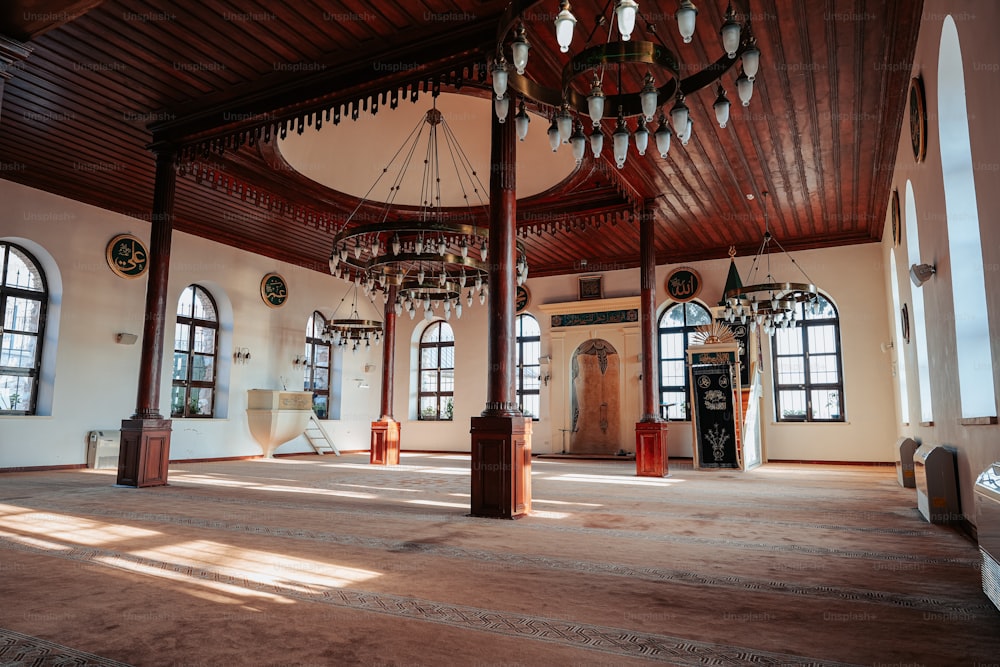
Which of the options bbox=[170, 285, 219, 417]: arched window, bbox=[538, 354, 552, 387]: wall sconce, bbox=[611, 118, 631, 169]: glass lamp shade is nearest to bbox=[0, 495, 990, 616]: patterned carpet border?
bbox=[611, 118, 631, 169]: glass lamp shade

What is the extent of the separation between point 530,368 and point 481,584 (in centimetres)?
1216

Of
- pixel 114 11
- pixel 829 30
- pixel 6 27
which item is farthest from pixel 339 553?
pixel 829 30

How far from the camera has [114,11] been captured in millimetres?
5758

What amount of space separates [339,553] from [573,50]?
17.2 feet

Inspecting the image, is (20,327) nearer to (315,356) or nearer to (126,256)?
(126,256)

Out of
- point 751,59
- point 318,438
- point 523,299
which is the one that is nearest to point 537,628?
point 751,59

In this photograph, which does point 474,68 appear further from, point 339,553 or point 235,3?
Answer: point 339,553

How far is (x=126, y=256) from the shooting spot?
10945 millimetres

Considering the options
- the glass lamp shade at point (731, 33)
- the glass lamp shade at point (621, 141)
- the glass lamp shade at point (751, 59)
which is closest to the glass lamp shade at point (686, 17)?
the glass lamp shade at point (731, 33)

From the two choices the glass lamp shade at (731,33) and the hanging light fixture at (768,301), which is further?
the hanging light fixture at (768,301)

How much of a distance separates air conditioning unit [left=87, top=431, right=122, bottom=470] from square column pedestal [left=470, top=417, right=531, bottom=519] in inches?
287

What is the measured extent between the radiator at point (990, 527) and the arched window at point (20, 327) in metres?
11.6

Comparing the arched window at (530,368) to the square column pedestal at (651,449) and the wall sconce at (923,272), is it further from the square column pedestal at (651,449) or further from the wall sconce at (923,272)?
the wall sconce at (923,272)

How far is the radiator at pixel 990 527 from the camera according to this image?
8.60 ft
